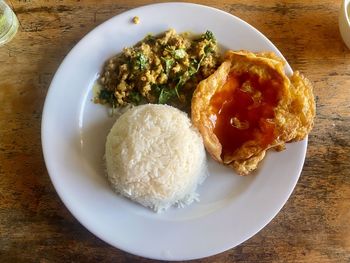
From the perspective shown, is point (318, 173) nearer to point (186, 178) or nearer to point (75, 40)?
point (186, 178)

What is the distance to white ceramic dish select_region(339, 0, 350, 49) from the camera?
2.58 m

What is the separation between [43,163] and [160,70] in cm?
77

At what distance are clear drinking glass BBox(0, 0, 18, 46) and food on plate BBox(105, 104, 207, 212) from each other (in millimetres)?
830

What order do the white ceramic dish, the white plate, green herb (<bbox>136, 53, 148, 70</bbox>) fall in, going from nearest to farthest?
the white plate, green herb (<bbox>136, 53, 148, 70</bbox>), the white ceramic dish

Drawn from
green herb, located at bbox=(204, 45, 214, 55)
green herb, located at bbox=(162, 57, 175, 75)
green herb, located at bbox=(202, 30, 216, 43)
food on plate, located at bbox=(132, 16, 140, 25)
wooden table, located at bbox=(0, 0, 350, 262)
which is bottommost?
wooden table, located at bbox=(0, 0, 350, 262)

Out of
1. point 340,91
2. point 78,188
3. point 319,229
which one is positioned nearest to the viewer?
point 78,188

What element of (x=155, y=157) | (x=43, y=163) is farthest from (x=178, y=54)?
(x=43, y=163)

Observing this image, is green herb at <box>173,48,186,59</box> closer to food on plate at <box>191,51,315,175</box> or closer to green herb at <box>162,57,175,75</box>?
green herb at <box>162,57,175,75</box>

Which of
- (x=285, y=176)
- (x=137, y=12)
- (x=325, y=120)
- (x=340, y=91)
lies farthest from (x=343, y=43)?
(x=137, y=12)

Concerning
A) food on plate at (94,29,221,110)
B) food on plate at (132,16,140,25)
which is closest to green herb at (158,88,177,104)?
food on plate at (94,29,221,110)

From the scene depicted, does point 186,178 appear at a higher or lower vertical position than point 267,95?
lower

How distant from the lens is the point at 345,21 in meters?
2.59

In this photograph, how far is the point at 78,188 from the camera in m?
2.31

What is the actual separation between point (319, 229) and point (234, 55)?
988 millimetres
